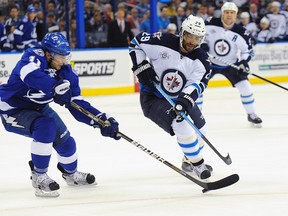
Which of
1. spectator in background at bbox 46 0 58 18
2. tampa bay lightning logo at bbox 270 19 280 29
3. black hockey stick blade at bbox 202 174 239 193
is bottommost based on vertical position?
tampa bay lightning logo at bbox 270 19 280 29

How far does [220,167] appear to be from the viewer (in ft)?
18.5

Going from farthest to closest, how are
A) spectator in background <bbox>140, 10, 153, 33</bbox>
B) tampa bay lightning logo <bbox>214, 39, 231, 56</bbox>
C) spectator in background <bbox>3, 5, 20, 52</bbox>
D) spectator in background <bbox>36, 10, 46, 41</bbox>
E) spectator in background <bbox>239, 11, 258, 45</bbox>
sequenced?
spectator in background <bbox>239, 11, 258, 45</bbox> → spectator in background <bbox>140, 10, 153, 33</bbox> → spectator in background <bbox>36, 10, 46, 41</bbox> → spectator in background <bbox>3, 5, 20, 52</bbox> → tampa bay lightning logo <bbox>214, 39, 231, 56</bbox>

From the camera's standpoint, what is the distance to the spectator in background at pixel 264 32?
1322cm

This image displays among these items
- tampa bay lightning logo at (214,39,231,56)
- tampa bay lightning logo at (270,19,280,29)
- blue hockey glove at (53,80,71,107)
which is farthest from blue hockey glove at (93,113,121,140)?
tampa bay lightning logo at (270,19,280,29)

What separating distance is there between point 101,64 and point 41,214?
7.38 m

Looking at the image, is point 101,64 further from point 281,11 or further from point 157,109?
point 157,109

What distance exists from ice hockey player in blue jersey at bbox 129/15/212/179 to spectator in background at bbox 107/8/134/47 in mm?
6527

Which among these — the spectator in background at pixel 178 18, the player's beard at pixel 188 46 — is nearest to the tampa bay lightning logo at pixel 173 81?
the player's beard at pixel 188 46

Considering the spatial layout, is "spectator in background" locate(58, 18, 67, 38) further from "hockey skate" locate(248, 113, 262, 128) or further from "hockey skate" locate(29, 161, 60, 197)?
"hockey skate" locate(29, 161, 60, 197)

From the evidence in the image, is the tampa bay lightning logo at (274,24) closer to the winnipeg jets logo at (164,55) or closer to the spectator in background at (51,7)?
the spectator in background at (51,7)

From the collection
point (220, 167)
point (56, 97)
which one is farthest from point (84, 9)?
point (56, 97)

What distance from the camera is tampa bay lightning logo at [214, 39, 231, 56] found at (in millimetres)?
8070

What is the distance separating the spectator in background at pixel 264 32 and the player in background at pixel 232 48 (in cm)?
523

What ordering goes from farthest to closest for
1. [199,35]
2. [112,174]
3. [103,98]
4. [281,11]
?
[281,11] → [103,98] → [112,174] → [199,35]
